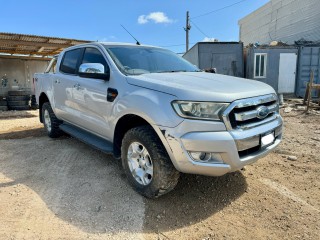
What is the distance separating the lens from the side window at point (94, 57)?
3756 mm

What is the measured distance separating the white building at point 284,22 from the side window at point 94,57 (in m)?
15.1

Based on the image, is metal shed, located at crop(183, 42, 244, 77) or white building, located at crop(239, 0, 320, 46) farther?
white building, located at crop(239, 0, 320, 46)

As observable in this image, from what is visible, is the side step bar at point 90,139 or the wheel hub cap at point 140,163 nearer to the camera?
the wheel hub cap at point 140,163

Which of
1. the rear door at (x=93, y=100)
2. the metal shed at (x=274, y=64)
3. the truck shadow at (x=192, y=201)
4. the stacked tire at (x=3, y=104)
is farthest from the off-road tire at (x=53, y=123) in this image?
the metal shed at (x=274, y=64)

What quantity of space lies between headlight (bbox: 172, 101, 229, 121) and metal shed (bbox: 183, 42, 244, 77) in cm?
1202

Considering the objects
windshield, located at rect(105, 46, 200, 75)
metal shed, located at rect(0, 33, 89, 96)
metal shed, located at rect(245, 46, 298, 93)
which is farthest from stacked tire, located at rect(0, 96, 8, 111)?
metal shed, located at rect(245, 46, 298, 93)

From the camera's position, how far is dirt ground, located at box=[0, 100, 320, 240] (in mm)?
2629

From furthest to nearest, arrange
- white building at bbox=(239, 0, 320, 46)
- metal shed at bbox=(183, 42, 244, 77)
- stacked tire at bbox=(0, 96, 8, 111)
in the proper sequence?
white building at bbox=(239, 0, 320, 46)
metal shed at bbox=(183, 42, 244, 77)
stacked tire at bbox=(0, 96, 8, 111)

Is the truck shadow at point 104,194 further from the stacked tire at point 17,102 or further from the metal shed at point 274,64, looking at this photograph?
the metal shed at point 274,64

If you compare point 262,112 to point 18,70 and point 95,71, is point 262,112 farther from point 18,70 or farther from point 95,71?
point 18,70

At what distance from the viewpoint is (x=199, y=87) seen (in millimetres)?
2773

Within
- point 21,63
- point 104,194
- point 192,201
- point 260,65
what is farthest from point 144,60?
point 21,63

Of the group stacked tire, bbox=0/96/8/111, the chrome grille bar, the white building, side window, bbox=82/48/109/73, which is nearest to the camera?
the chrome grille bar

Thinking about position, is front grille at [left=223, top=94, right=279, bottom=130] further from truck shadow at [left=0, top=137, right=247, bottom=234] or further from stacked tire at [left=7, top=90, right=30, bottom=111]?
stacked tire at [left=7, top=90, right=30, bottom=111]
